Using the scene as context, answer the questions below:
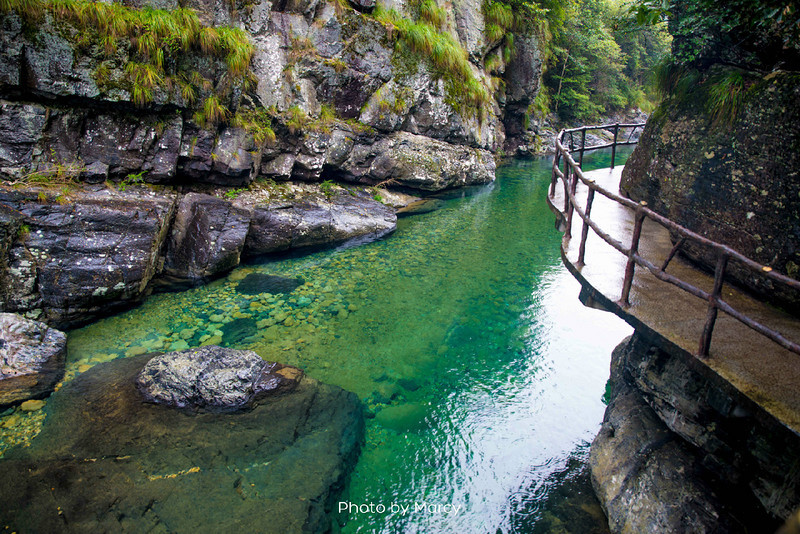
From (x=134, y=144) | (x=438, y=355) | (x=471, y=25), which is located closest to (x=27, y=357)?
(x=134, y=144)

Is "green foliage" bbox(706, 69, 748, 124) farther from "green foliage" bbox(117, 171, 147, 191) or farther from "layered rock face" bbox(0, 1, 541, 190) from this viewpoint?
"green foliage" bbox(117, 171, 147, 191)

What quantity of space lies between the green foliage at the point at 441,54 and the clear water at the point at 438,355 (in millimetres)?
8191

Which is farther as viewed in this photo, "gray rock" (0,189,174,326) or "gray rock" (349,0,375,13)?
"gray rock" (349,0,375,13)

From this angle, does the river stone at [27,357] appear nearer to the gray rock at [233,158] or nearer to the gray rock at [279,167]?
the gray rock at [233,158]

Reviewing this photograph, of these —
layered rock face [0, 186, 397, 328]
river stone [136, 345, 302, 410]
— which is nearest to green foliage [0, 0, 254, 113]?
layered rock face [0, 186, 397, 328]

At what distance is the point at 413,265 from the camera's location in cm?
985

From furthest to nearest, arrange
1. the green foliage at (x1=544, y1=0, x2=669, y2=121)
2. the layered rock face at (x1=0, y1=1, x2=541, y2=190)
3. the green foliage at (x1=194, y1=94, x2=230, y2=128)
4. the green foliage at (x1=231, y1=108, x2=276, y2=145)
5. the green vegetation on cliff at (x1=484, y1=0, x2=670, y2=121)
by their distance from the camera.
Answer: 1. the green foliage at (x1=544, y1=0, x2=669, y2=121)
2. the green vegetation on cliff at (x1=484, y1=0, x2=670, y2=121)
3. the green foliage at (x1=231, y1=108, x2=276, y2=145)
4. the green foliage at (x1=194, y1=94, x2=230, y2=128)
5. the layered rock face at (x1=0, y1=1, x2=541, y2=190)

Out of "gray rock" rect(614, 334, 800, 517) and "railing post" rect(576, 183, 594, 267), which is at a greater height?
"railing post" rect(576, 183, 594, 267)

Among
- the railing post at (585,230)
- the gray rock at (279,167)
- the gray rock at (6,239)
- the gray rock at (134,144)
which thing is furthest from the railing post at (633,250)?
the gray rock at (279,167)

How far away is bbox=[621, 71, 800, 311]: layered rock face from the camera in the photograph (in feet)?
12.0

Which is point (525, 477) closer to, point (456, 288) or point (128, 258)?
point (456, 288)

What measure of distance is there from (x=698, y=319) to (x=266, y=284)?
725 cm

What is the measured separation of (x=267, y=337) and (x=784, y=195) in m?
6.55

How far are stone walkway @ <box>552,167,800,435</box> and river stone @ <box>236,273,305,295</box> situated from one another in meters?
5.41
